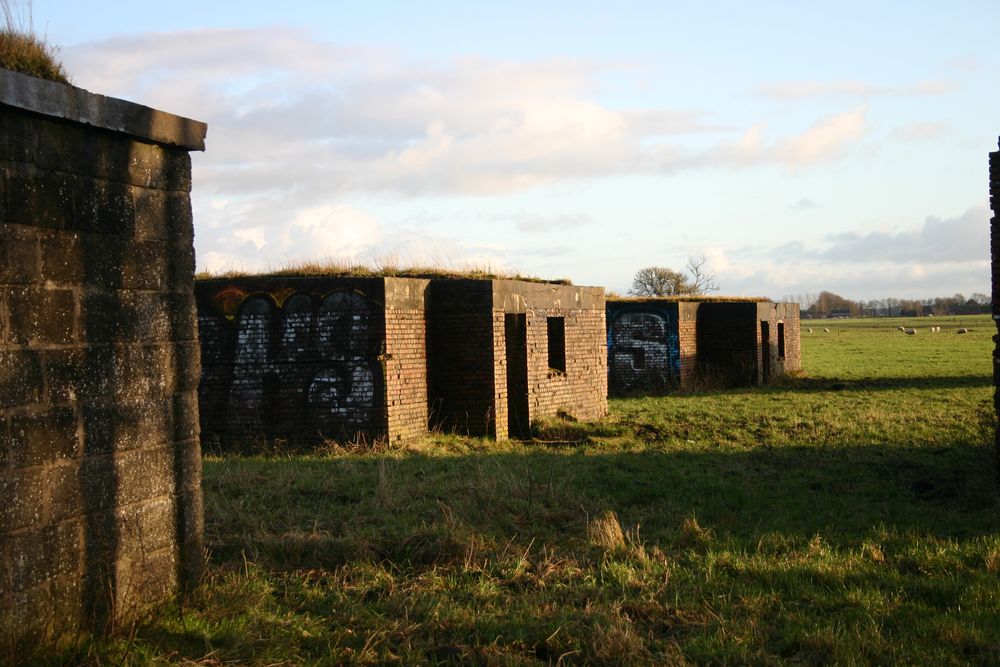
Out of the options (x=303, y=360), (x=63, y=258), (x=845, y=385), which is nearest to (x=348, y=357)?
(x=303, y=360)

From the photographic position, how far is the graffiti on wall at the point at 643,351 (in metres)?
23.3

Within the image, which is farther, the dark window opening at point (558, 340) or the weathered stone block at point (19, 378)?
the dark window opening at point (558, 340)

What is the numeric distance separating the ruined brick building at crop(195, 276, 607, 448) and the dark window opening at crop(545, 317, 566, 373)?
2.35 m

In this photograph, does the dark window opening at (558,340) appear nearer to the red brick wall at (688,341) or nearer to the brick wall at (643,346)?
the brick wall at (643,346)

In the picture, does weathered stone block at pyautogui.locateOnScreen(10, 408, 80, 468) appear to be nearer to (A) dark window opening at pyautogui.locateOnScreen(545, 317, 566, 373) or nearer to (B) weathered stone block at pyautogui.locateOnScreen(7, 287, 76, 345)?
(B) weathered stone block at pyautogui.locateOnScreen(7, 287, 76, 345)

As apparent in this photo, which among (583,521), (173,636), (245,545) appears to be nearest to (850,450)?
(583,521)

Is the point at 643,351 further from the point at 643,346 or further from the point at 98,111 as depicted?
the point at 98,111

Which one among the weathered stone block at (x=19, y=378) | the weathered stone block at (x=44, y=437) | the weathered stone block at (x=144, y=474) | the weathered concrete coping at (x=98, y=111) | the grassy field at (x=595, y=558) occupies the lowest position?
the grassy field at (x=595, y=558)

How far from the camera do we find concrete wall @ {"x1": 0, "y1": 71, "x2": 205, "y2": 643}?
4.33 metres

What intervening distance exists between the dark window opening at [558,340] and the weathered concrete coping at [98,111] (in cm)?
1104

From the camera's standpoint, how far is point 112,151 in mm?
4926

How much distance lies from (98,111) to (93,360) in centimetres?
127

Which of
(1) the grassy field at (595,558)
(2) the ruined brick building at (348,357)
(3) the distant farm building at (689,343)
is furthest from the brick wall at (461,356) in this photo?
(3) the distant farm building at (689,343)

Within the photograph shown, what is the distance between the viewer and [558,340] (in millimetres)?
16172
